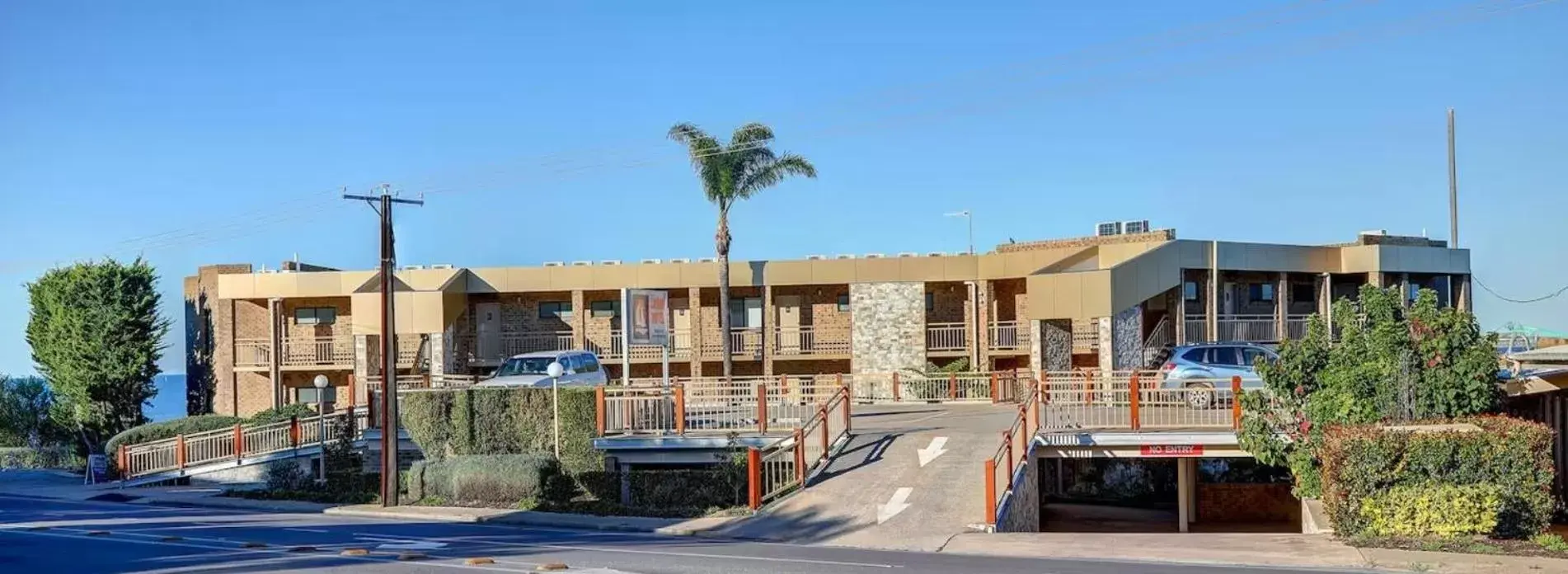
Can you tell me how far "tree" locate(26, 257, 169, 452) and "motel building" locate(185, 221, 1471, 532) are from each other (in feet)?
7.90

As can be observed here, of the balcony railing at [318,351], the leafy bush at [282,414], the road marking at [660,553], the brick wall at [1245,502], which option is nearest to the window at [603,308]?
the balcony railing at [318,351]

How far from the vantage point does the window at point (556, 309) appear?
5200 cm

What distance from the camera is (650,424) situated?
102ft

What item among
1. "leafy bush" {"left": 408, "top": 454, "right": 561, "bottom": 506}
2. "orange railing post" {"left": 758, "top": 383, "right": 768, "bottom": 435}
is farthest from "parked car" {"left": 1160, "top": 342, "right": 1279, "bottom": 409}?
"leafy bush" {"left": 408, "top": 454, "right": 561, "bottom": 506}

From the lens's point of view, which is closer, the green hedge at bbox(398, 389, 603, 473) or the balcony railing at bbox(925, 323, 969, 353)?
the green hedge at bbox(398, 389, 603, 473)

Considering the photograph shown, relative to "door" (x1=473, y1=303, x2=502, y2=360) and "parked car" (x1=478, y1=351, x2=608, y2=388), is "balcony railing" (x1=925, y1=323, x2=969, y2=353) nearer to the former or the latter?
"parked car" (x1=478, y1=351, x2=608, y2=388)

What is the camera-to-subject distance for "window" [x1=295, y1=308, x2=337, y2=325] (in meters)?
53.7

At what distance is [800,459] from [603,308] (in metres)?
25.6

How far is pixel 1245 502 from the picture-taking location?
3381cm

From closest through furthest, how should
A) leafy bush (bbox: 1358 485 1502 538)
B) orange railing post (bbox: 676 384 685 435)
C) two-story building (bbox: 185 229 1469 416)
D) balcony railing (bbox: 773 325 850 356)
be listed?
leafy bush (bbox: 1358 485 1502 538) < orange railing post (bbox: 676 384 685 435) < two-story building (bbox: 185 229 1469 416) < balcony railing (bbox: 773 325 850 356)

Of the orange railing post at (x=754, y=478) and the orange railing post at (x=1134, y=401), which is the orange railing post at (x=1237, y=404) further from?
the orange railing post at (x=754, y=478)

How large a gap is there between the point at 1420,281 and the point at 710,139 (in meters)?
24.2

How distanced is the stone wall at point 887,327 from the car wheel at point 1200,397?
59.0ft

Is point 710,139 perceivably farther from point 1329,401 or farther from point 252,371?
point 1329,401
